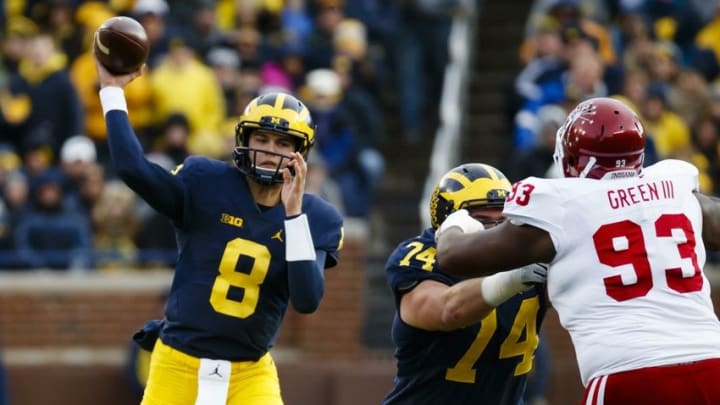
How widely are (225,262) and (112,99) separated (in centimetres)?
84

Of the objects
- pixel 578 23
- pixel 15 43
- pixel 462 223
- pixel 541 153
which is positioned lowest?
pixel 462 223

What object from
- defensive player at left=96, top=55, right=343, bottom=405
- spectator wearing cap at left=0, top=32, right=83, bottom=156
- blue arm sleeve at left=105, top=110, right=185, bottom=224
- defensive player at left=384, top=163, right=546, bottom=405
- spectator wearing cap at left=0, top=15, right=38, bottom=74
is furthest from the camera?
spectator wearing cap at left=0, top=15, right=38, bottom=74

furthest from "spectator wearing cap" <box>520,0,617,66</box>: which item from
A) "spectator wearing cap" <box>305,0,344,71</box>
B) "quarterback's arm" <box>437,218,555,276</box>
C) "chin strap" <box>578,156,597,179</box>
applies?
"quarterback's arm" <box>437,218,555,276</box>

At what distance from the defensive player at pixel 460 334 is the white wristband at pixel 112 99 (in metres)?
1.26

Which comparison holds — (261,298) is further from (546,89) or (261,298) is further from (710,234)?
(546,89)

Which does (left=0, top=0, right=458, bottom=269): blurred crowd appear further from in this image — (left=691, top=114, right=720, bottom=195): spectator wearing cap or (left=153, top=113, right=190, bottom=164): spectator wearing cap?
(left=691, top=114, right=720, bottom=195): spectator wearing cap

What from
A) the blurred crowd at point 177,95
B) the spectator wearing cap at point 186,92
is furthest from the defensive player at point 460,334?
the spectator wearing cap at point 186,92

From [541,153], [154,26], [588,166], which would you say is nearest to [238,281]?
[588,166]

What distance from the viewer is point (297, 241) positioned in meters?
6.12

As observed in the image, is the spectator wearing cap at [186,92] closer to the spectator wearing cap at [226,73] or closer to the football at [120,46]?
the spectator wearing cap at [226,73]

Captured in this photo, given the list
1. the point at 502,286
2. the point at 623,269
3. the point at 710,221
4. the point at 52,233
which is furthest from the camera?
the point at 52,233

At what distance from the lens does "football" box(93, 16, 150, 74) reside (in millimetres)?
6164

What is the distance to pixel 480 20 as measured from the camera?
16875 millimetres

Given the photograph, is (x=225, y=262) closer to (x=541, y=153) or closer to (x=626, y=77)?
(x=541, y=153)
